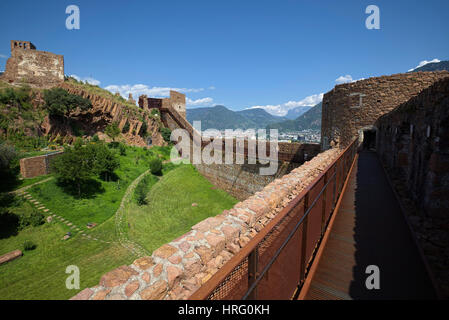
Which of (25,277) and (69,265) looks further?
(69,265)

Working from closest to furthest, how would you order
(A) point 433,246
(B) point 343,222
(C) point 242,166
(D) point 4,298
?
1. (A) point 433,246
2. (B) point 343,222
3. (D) point 4,298
4. (C) point 242,166

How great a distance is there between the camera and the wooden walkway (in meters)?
2.29

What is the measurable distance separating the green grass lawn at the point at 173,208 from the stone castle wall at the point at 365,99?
937 cm

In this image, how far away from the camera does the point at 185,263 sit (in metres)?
2.82

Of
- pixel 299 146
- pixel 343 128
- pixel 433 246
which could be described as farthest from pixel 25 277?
pixel 343 128

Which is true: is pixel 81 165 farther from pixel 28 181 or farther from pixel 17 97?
pixel 17 97

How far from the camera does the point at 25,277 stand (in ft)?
24.4

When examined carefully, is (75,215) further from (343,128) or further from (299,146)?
(343,128)

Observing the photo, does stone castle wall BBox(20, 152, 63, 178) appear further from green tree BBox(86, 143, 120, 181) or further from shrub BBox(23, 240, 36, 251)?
shrub BBox(23, 240, 36, 251)

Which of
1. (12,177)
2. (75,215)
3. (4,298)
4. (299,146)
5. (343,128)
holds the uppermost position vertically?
(343,128)

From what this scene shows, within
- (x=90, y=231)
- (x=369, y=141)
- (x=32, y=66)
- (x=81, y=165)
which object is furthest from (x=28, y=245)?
(x=32, y=66)

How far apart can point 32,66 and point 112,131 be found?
39.2 ft

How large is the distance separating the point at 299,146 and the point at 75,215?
14.2 metres

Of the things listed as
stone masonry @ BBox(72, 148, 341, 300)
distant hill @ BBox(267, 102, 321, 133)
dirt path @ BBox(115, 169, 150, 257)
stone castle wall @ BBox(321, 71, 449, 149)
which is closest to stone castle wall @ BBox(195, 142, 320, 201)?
stone castle wall @ BBox(321, 71, 449, 149)
